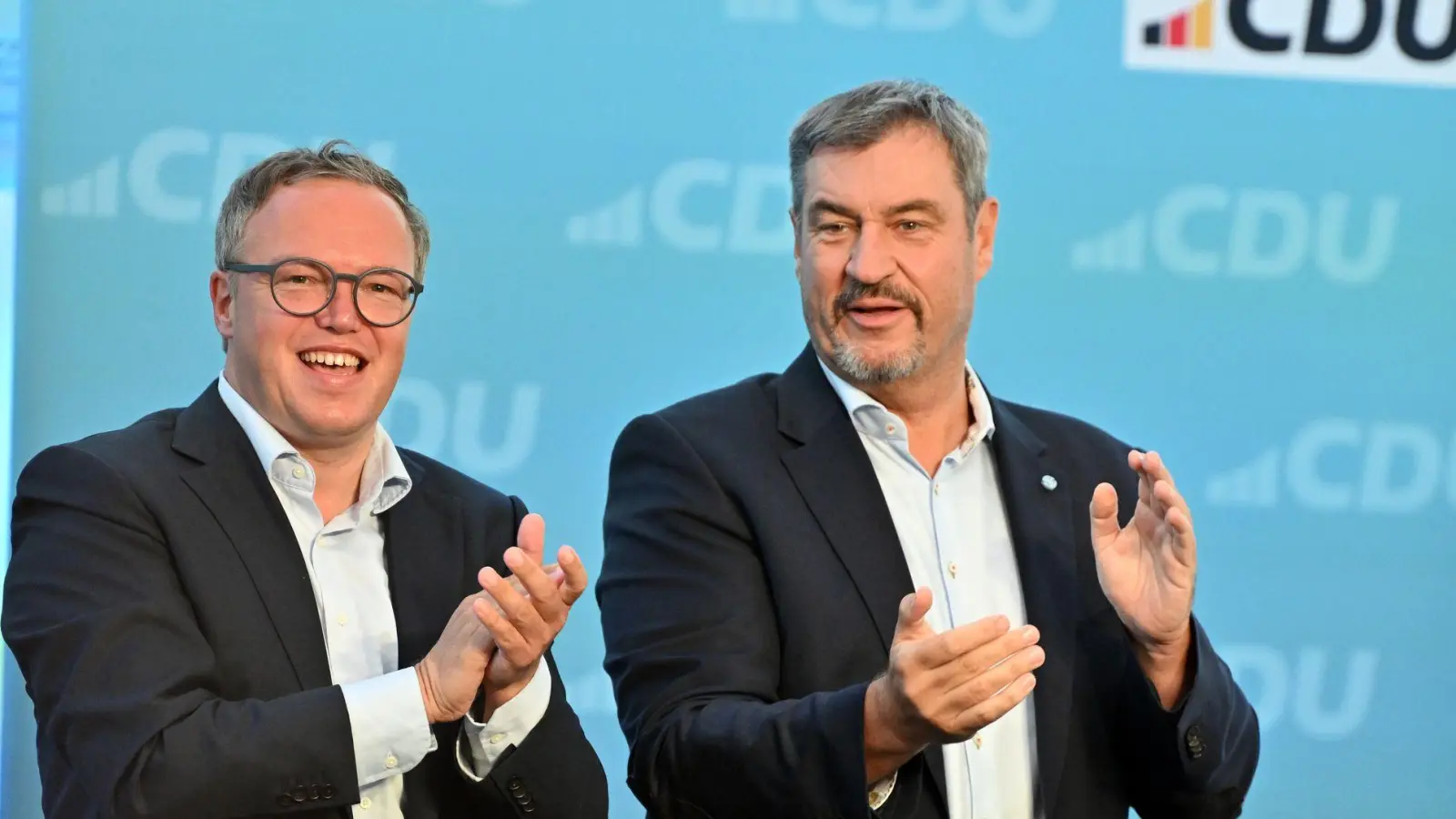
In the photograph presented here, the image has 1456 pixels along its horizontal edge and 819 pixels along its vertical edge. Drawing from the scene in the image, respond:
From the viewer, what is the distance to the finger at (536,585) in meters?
2.30

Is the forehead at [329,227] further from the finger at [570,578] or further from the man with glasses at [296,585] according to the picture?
the finger at [570,578]

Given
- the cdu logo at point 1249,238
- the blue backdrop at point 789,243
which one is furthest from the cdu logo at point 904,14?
the cdu logo at point 1249,238

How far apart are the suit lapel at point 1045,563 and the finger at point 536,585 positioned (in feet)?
2.67

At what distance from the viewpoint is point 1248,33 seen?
4145 mm

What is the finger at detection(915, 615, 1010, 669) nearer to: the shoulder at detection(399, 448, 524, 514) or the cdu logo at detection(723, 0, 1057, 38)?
the shoulder at detection(399, 448, 524, 514)

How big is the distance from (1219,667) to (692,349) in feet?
5.25

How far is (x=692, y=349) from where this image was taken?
3943 mm

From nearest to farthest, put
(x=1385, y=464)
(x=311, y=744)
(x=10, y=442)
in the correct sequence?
(x=311, y=744), (x=10, y=442), (x=1385, y=464)

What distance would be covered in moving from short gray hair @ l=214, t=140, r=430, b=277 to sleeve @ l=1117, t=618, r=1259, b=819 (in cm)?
136

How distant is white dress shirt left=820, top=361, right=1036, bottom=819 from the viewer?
2643 millimetres

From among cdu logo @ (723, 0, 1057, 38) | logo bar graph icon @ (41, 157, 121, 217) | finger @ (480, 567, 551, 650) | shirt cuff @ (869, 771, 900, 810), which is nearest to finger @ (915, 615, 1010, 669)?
shirt cuff @ (869, 771, 900, 810)

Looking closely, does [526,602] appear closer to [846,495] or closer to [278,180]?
[846,495]

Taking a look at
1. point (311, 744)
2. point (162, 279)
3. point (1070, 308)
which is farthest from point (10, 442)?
point (1070, 308)

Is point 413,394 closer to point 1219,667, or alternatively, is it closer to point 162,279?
point 162,279
